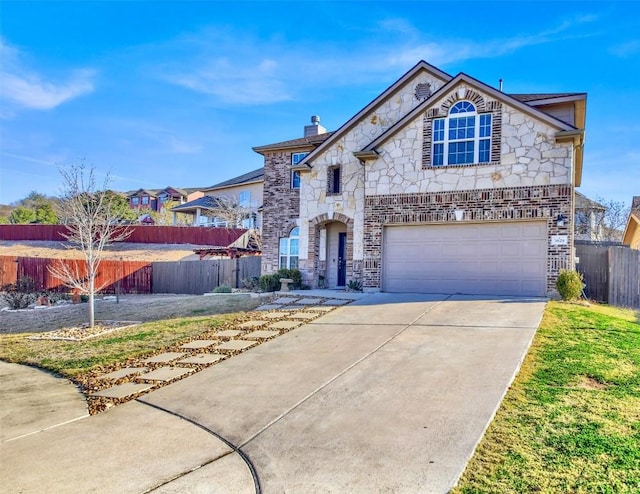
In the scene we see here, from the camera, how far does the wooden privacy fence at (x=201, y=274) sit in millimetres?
25000

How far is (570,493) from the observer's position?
4004mm

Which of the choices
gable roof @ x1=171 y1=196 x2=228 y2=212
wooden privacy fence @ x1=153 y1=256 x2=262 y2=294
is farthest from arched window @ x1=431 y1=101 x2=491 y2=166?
gable roof @ x1=171 y1=196 x2=228 y2=212

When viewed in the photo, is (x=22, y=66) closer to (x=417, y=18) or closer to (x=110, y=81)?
(x=110, y=81)

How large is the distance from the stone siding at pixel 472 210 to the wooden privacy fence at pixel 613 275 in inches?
92.8

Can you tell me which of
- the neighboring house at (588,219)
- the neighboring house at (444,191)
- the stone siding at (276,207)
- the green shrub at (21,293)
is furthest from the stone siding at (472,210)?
the neighboring house at (588,219)

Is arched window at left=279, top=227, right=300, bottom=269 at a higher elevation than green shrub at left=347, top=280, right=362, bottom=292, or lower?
higher

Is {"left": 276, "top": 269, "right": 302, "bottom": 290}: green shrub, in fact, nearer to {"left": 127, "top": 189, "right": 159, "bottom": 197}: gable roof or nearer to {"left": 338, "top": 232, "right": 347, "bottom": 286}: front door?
{"left": 338, "top": 232, "right": 347, "bottom": 286}: front door

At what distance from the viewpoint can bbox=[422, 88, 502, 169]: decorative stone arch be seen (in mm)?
15422

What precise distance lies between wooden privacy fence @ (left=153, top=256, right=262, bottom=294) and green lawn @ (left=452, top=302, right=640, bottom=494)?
17.8 metres

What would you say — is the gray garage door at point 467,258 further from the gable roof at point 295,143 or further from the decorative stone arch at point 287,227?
the gable roof at point 295,143

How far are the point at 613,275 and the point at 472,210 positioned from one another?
4978 mm

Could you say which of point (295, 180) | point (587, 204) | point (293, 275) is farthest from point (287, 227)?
point (587, 204)

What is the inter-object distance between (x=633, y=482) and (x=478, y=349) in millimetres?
4623

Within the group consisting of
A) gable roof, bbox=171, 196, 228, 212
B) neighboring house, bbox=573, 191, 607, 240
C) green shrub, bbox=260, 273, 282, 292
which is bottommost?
green shrub, bbox=260, 273, 282, 292
